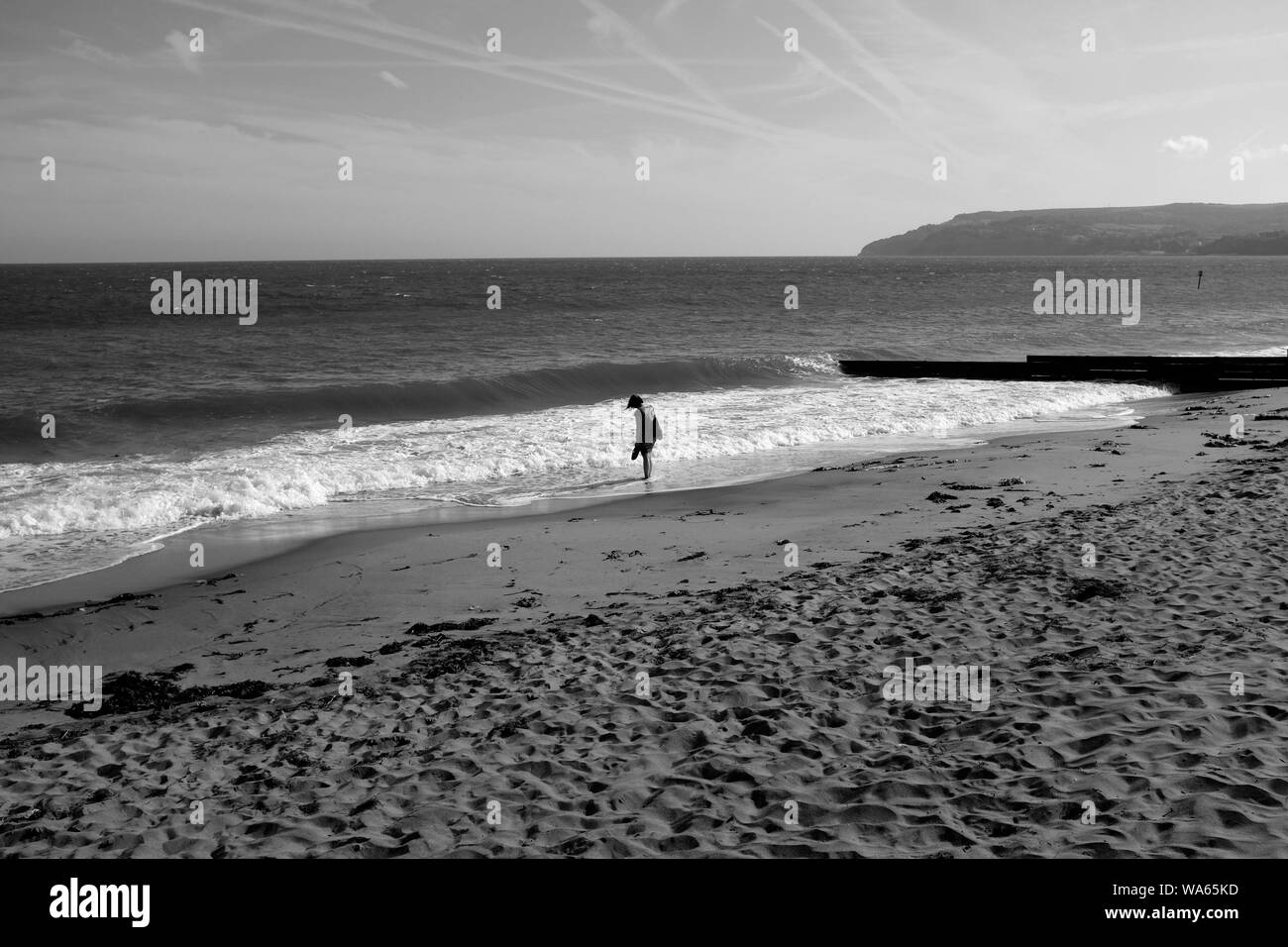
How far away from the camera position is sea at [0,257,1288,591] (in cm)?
1375

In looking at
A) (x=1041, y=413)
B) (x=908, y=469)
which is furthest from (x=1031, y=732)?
(x=1041, y=413)

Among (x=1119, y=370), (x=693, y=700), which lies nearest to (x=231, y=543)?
(x=693, y=700)

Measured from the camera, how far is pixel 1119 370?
28641mm

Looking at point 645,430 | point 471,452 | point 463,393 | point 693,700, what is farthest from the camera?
point 463,393

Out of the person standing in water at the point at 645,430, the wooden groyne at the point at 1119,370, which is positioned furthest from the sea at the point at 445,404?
the wooden groyne at the point at 1119,370

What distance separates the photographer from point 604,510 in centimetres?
1285

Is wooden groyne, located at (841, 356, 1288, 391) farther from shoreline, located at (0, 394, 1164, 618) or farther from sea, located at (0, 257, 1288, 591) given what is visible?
shoreline, located at (0, 394, 1164, 618)

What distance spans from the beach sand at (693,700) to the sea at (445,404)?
3704mm

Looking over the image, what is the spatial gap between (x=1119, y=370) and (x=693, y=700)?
88.4ft

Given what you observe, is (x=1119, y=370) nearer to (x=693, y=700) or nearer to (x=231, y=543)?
(x=231, y=543)

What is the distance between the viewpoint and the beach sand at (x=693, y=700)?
4539 mm

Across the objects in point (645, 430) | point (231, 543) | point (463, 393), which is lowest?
point (231, 543)

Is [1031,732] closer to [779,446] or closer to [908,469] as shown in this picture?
[908,469]
